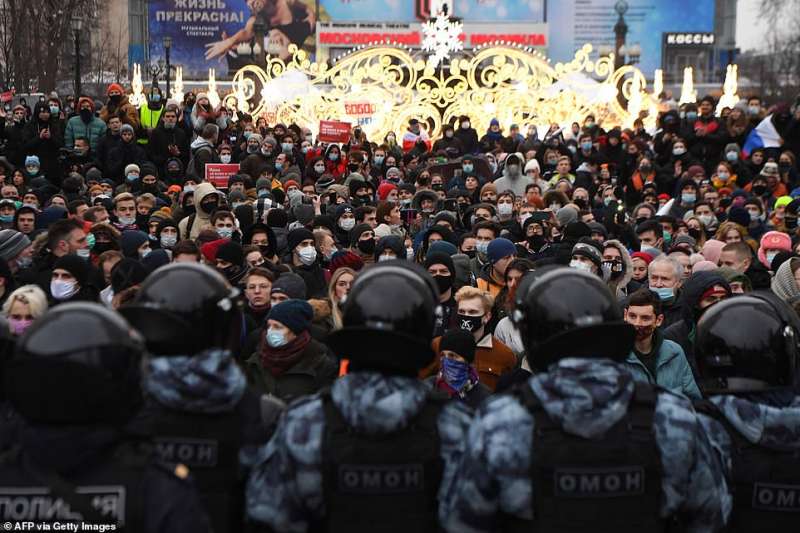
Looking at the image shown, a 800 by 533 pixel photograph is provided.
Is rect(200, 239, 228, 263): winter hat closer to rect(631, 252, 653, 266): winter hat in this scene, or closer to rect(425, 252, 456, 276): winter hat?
rect(425, 252, 456, 276): winter hat

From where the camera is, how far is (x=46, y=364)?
299 centimetres

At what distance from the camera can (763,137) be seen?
18234 millimetres

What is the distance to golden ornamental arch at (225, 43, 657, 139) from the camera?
2211cm

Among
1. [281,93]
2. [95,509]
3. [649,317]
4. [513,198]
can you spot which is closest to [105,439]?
[95,509]

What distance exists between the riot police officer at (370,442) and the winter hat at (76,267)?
4032mm

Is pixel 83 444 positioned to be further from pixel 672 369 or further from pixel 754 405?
pixel 672 369

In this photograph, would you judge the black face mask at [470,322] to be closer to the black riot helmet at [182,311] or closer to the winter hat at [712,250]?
the black riot helmet at [182,311]

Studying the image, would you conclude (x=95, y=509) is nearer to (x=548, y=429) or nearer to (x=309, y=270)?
(x=548, y=429)

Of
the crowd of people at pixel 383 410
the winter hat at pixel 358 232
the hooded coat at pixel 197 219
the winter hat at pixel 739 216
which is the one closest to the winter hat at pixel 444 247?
the winter hat at pixel 358 232

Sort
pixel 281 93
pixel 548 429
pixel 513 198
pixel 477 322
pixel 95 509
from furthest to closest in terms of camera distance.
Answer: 1. pixel 281 93
2. pixel 513 198
3. pixel 477 322
4. pixel 548 429
5. pixel 95 509

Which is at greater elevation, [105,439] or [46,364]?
[46,364]

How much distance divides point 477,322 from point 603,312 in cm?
358

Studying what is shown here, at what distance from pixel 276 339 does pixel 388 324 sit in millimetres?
2312

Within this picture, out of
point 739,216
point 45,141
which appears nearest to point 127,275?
point 739,216
